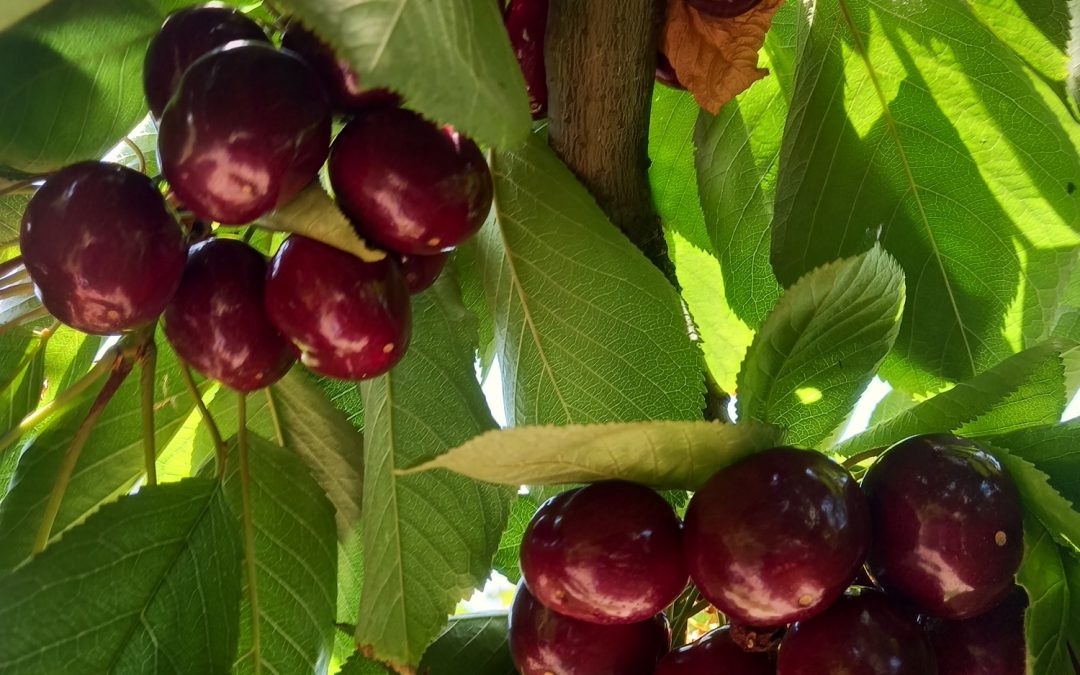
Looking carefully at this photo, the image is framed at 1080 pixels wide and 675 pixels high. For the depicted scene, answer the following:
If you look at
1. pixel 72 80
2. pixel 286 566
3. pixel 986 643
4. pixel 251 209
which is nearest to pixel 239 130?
pixel 251 209

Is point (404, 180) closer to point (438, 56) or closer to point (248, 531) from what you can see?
point (438, 56)

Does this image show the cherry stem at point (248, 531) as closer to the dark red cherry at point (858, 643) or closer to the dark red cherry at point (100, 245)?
the dark red cherry at point (100, 245)

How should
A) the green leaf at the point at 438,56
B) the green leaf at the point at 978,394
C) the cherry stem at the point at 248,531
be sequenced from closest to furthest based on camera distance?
the green leaf at the point at 438,56 < the green leaf at the point at 978,394 < the cherry stem at the point at 248,531

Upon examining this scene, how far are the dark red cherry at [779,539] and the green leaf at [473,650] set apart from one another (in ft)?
0.66

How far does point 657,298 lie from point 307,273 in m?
0.21

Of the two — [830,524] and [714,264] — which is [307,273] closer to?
[830,524]

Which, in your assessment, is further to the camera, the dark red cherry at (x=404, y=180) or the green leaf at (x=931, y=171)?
the green leaf at (x=931, y=171)

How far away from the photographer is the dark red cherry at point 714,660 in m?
0.43

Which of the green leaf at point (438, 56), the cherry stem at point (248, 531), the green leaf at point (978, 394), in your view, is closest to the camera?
the green leaf at point (438, 56)

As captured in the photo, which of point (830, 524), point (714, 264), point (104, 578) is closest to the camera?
point (830, 524)

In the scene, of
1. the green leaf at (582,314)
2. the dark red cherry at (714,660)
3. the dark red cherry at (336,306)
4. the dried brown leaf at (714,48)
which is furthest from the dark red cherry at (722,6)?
the dark red cherry at (714,660)

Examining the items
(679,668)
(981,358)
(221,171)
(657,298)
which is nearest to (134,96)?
(221,171)

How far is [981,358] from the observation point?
25.8 inches

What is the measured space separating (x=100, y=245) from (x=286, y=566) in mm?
233
